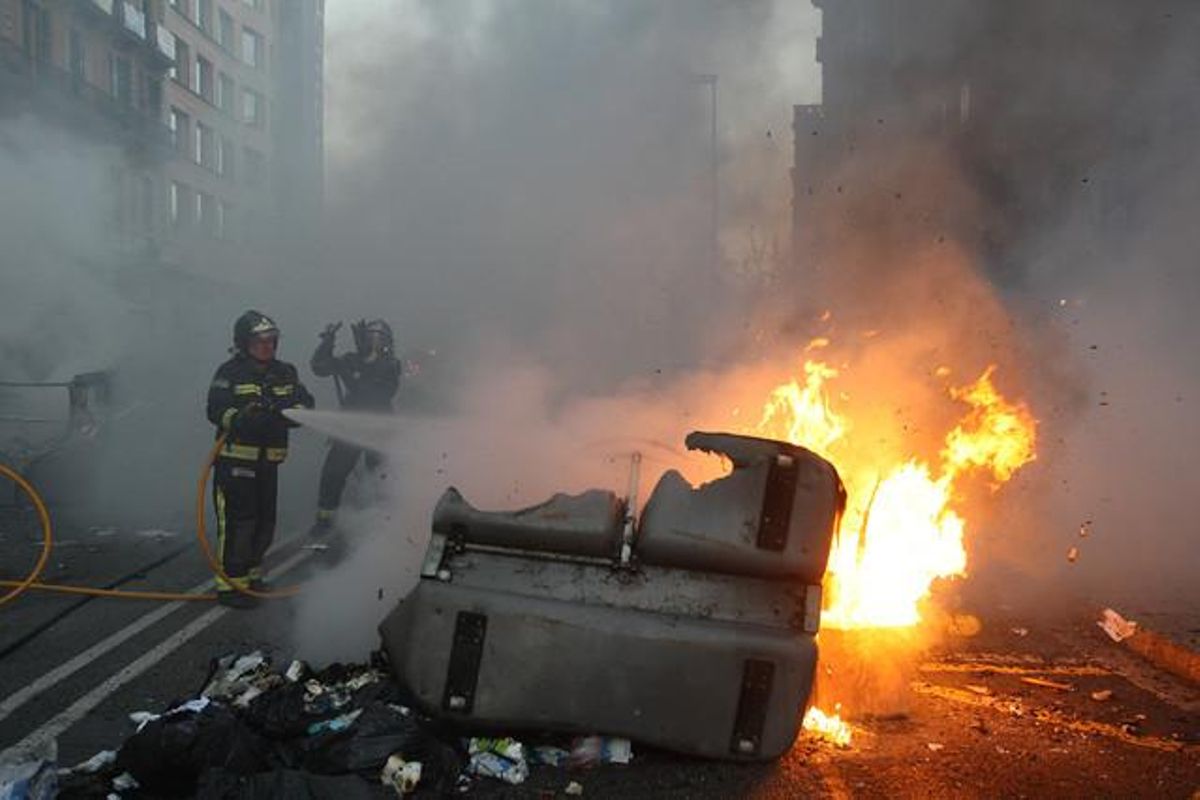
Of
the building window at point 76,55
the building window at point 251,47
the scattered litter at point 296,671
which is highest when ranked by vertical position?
the building window at point 251,47

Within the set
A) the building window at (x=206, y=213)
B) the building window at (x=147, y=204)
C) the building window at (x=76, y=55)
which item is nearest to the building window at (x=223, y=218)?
the building window at (x=206, y=213)

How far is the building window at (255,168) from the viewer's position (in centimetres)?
3344

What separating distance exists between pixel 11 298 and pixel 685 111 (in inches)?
308

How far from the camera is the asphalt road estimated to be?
3041mm

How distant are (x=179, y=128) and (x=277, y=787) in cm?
3070

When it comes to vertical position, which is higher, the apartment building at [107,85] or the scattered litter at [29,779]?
the apartment building at [107,85]

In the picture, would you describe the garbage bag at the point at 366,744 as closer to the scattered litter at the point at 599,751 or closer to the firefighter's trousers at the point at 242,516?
the scattered litter at the point at 599,751

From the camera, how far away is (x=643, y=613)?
3082 mm

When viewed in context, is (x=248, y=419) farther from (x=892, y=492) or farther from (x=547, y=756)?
(x=892, y=492)

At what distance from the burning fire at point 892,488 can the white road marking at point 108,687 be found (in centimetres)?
267

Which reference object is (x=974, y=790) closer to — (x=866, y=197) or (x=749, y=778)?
(x=749, y=778)

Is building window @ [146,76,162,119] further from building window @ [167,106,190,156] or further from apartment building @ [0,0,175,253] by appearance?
building window @ [167,106,190,156]

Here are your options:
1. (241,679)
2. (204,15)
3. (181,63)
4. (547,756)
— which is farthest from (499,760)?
(204,15)

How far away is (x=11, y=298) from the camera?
10922mm
